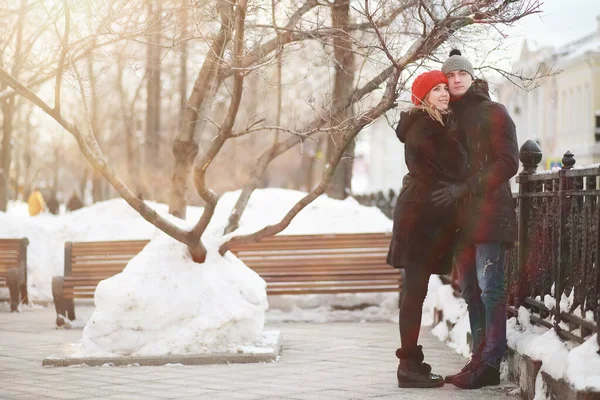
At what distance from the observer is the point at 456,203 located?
21.5ft

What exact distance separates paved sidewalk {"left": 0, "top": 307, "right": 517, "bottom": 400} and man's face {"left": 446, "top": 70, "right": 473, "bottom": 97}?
189 centimetres

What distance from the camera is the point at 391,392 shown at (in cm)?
652

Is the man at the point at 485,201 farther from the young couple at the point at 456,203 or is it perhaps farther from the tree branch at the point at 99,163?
the tree branch at the point at 99,163

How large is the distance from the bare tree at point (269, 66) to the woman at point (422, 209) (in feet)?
2.20

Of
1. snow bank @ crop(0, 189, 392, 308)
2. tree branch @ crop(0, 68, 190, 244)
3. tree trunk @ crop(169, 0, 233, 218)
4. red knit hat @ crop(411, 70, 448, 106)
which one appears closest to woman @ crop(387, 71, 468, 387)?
red knit hat @ crop(411, 70, 448, 106)

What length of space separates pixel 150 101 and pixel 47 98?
1170 cm

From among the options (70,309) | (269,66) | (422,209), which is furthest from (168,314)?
(70,309)

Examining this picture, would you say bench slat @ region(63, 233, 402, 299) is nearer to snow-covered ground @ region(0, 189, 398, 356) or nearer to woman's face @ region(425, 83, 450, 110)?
snow-covered ground @ region(0, 189, 398, 356)

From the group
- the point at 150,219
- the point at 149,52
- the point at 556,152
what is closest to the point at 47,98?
the point at 149,52

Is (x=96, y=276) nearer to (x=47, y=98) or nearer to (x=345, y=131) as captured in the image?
(x=345, y=131)

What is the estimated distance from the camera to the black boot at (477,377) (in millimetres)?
Result: 6496

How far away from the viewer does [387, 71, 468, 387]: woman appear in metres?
6.41

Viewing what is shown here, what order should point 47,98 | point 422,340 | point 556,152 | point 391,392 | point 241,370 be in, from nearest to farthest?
point 391,392 → point 241,370 → point 422,340 → point 47,98 → point 556,152

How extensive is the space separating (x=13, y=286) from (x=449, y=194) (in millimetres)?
8107
